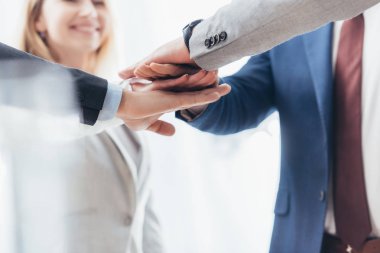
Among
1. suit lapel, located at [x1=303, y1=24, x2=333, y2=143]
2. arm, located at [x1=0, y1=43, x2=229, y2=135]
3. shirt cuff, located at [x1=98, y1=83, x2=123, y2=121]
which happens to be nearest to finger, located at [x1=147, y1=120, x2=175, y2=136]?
arm, located at [x1=0, y1=43, x2=229, y2=135]

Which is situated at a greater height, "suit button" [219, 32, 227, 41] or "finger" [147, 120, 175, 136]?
"suit button" [219, 32, 227, 41]

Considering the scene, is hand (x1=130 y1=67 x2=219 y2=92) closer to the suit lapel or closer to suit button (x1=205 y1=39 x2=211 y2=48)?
suit button (x1=205 y1=39 x2=211 y2=48)

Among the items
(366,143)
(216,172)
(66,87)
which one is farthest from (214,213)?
(66,87)

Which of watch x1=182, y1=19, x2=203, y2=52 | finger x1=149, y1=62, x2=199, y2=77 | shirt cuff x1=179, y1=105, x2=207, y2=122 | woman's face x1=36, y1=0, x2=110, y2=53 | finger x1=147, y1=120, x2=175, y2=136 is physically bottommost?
finger x1=147, y1=120, x2=175, y2=136

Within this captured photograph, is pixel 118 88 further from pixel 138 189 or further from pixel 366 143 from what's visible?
pixel 366 143

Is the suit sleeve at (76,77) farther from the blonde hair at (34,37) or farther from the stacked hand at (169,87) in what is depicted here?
the blonde hair at (34,37)

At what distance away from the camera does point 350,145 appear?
2.25ft

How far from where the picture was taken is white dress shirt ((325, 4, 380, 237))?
664 mm

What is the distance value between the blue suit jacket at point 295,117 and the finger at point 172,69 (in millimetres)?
91

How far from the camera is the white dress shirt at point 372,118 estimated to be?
0.66 metres

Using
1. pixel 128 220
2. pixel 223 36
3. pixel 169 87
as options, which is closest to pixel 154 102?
pixel 169 87

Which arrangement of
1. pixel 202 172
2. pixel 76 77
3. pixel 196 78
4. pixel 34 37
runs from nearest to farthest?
pixel 76 77, pixel 196 78, pixel 34 37, pixel 202 172

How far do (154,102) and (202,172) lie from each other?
1.04 feet

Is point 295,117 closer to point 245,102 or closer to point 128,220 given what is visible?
point 245,102
